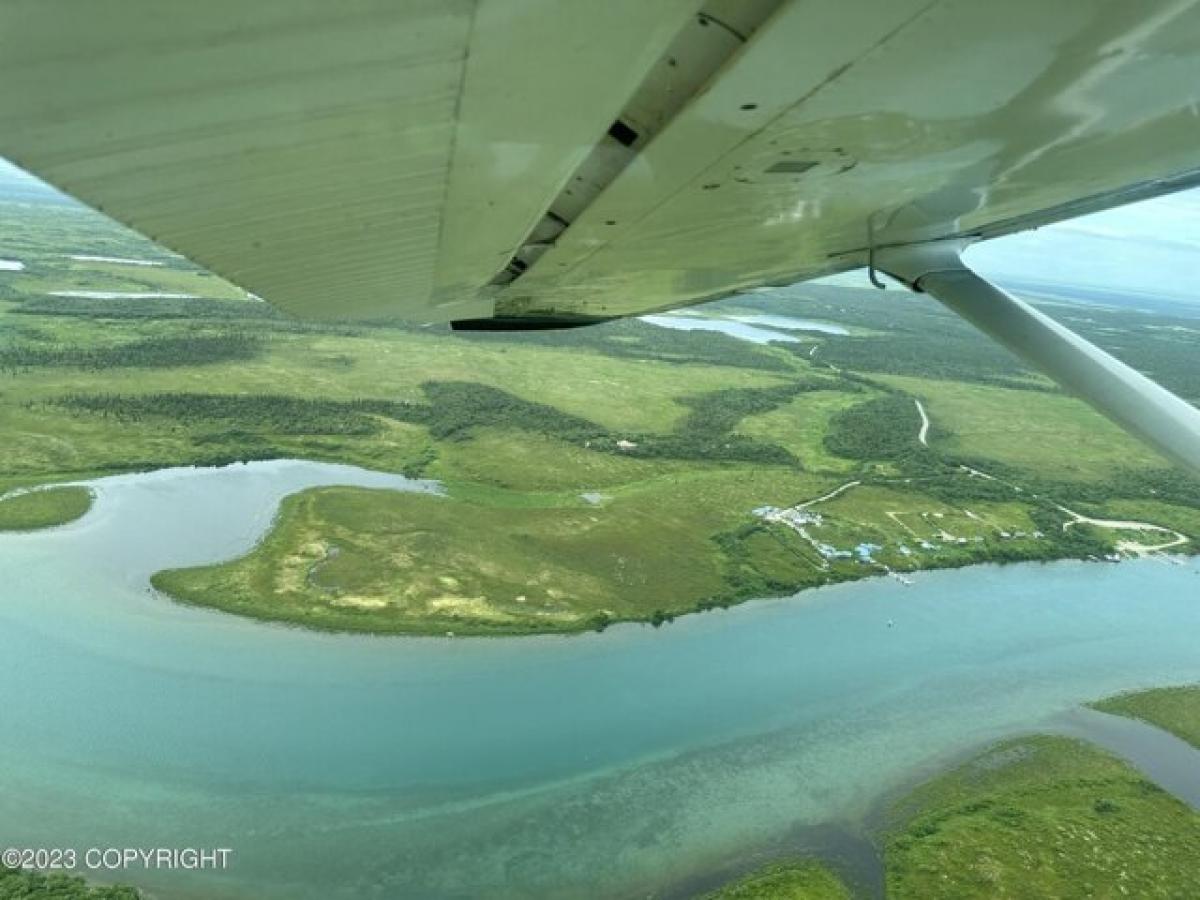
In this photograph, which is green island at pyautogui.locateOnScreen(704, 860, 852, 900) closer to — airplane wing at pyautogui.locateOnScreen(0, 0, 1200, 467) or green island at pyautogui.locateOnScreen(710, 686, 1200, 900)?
green island at pyautogui.locateOnScreen(710, 686, 1200, 900)

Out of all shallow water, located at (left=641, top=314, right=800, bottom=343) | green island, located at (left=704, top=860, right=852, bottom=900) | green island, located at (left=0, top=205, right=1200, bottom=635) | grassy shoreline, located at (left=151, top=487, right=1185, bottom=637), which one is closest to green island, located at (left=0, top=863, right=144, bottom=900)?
grassy shoreline, located at (left=151, top=487, right=1185, bottom=637)

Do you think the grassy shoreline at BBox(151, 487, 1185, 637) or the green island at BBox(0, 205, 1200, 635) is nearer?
the grassy shoreline at BBox(151, 487, 1185, 637)

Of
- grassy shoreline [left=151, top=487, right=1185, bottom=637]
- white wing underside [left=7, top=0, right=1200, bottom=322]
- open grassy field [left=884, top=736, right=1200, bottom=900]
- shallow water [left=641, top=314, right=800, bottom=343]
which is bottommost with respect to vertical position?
open grassy field [left=884, top=736, right=1200, bottom=900]

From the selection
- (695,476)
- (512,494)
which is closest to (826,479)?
→ (695,476)

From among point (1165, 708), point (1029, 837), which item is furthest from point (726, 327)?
point (1029, 837)

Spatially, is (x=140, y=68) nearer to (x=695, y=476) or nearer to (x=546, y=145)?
(x=546, y=145)

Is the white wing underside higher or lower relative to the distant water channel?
higher
